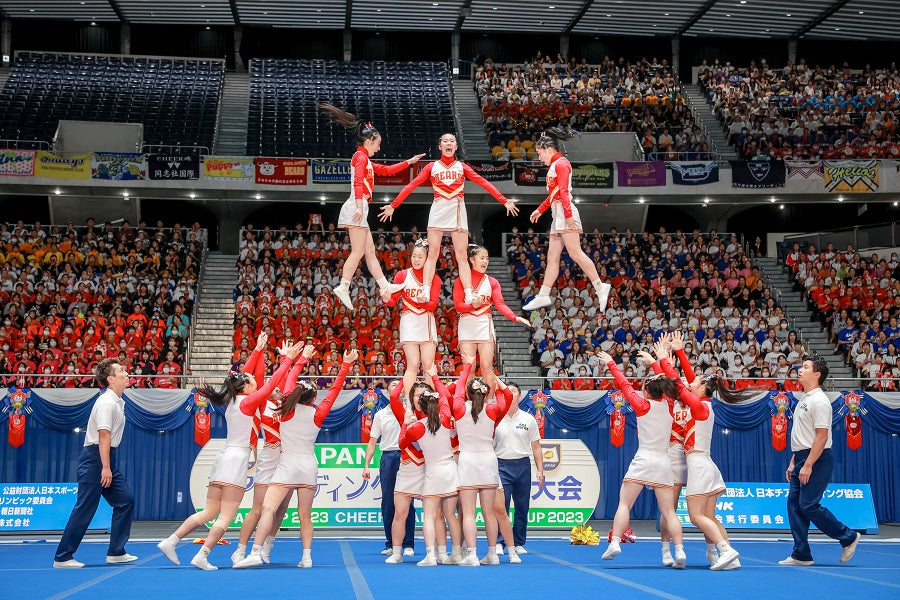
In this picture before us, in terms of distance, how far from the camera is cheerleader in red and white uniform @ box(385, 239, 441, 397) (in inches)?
324

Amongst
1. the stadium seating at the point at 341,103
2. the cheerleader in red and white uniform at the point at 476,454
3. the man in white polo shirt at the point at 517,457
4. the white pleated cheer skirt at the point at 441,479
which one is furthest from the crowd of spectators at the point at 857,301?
the white pleated cheer skirt at the point at 441,479

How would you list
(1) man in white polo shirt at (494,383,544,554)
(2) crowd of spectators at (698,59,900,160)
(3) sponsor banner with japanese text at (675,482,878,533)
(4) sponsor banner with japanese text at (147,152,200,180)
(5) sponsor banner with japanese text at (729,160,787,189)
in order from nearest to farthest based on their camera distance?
(1) man in white polo shirt at (494,383,544,554)
(3) sponsor banner with japanese text at (675,482,878,533)
(4) sponsor banner with japanese text at (147,152,200,180)
(5) sponsor banner with japanese text at (729,160,787,189)
(2) crowd of spectators at (698,59,900,160)

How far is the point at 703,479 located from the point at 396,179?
51.6 feet

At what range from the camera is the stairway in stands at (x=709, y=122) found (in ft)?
88.9

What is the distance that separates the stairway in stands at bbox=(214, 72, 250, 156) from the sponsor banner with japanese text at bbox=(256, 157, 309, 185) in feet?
9.33

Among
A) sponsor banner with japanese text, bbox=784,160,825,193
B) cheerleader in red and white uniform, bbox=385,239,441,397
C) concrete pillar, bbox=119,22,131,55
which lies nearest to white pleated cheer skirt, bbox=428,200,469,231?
cheerleader in red and white uniform, bbox=385,239,441,397

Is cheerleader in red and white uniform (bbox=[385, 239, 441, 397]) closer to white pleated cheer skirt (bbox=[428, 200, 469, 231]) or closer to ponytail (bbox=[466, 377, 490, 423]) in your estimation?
white pleated cheer skirt (bbox=[428, 200, 469, 231])

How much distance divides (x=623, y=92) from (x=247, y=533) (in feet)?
74.6

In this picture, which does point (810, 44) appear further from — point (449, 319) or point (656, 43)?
point (449, 319)

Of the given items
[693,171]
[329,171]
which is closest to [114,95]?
[329,171]

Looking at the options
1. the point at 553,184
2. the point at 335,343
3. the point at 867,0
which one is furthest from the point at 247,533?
the point at 867,0

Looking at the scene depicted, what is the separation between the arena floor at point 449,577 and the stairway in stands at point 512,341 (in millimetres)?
8133

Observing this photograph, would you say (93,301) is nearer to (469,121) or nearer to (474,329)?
(469,121)

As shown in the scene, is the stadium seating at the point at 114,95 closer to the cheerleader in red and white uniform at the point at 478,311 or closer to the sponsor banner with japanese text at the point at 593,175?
the sponsor banner with japanese text at the point at 593,175
